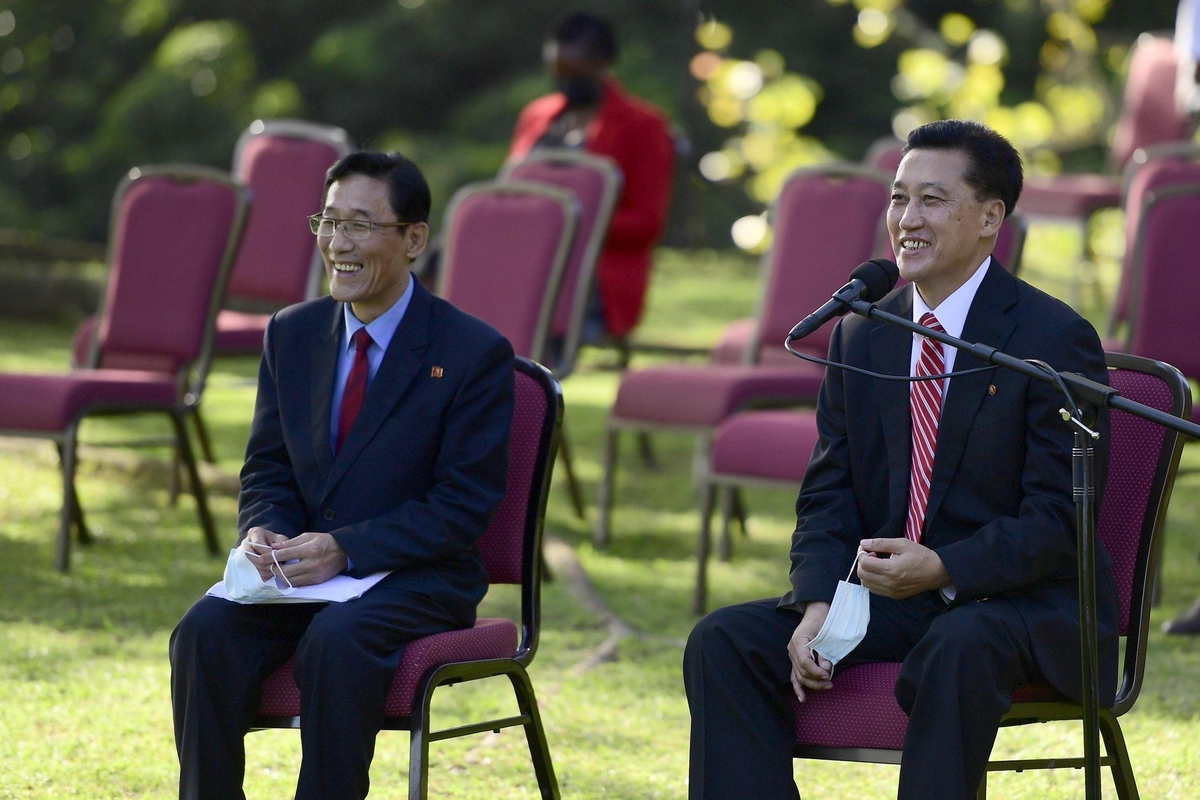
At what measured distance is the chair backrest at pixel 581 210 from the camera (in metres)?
5.76

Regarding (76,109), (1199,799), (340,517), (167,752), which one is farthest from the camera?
(76,109)

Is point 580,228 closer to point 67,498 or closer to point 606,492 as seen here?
point 606,492

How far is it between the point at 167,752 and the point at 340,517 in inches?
33.0

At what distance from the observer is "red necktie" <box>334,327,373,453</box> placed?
3156 millimetres

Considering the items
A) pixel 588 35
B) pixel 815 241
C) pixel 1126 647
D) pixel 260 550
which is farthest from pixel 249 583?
pixel 588 35

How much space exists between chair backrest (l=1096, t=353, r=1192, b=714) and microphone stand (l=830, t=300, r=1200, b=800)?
40cm

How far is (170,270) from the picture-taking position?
5.36 metres

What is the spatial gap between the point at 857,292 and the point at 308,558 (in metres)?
1.05

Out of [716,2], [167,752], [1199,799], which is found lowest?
[167,752]

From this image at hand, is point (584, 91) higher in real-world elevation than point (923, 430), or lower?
higher

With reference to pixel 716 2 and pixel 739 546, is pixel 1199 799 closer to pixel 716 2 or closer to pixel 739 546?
pixel 739 546

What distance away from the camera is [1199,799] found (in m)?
3.37

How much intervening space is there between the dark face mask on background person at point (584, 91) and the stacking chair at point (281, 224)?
3.17 feet

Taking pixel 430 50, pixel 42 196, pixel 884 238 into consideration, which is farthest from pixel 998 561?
pixel 42 196
